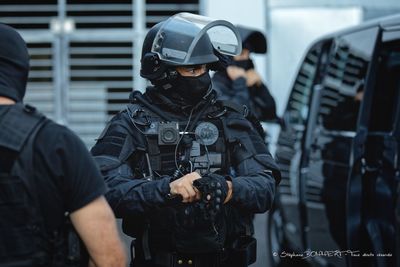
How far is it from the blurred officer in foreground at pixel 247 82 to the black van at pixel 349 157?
38 centimetres

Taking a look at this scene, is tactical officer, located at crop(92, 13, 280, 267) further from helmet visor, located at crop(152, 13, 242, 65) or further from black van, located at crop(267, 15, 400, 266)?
black van, located at crop(267, 15, 400, 266)

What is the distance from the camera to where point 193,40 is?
11.1ft

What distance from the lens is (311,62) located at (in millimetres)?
6074

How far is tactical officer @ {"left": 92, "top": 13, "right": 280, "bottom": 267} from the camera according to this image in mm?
3199

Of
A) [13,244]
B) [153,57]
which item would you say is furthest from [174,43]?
[13,244]

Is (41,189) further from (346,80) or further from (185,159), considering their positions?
(346,80)

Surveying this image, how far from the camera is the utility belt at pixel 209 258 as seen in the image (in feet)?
10.8

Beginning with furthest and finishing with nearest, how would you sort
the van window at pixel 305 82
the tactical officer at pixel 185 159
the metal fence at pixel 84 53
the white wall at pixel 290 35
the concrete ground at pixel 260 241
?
the metal fence at pixel 84 53
the white wall at pixel 290 35
the concrete ground at pixel 260 241
the van window at pixel 305 82
the tactical officer at pixel 185 159

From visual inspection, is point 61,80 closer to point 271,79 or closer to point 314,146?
point 271,79

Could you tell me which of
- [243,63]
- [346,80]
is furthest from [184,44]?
[243,63]

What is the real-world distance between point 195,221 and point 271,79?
6.49m

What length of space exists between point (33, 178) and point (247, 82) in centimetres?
376

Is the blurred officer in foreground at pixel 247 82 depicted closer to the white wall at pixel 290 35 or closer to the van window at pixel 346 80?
the van window at pixel 346 80

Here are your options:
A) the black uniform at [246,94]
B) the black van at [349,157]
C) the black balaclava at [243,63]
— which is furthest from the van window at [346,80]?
the black balaclava at [243,63]
